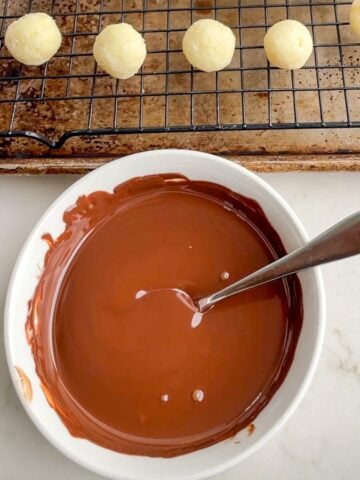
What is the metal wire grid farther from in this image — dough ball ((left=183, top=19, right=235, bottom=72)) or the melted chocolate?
the melted chocolate

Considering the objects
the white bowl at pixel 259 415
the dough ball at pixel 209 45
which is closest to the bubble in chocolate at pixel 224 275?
the white bowl at pixel 259 415

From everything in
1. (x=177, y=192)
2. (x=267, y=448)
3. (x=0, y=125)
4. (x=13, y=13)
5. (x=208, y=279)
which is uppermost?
(x=13, y=13)

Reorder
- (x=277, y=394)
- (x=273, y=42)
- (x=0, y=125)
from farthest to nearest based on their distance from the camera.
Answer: (x=0, y=125)
(x=273, y=42)
(x=277, y=394)

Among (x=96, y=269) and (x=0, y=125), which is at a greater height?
(x=0, y=125)

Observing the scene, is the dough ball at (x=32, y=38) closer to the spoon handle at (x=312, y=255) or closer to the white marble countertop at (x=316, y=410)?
the white marble countertop at (x=316, y=410)

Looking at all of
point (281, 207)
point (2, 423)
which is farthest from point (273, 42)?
point (2, 423)

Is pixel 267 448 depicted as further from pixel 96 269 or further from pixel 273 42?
pixel 273 42

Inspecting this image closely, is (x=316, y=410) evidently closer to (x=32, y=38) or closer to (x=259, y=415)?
(x=259, y=415)

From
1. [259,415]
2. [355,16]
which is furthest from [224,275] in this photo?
[355,16]

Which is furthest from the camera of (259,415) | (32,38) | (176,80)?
(176,80)
